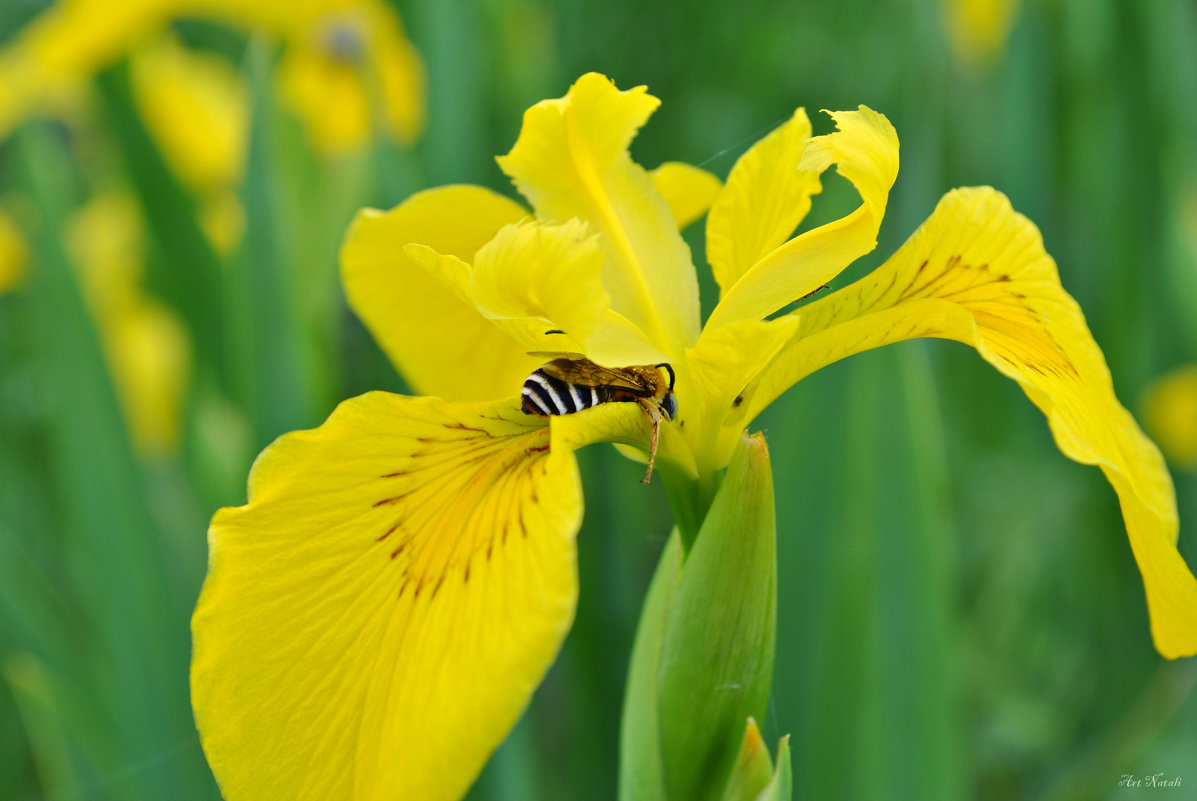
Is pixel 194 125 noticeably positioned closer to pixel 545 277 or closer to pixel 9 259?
pixel 9 259

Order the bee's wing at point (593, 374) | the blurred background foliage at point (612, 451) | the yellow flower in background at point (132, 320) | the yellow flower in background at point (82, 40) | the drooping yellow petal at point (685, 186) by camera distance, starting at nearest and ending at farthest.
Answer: the bee's wing at point (593, 374)
the drooping yellow petal at point (685, 186)
the blurred background foliage at point (612, 451)
the yellow flower in background at point (82, 40)
the yellow flower in background at point (132, 320)

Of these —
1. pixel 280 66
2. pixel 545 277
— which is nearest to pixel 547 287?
pixel 545 277

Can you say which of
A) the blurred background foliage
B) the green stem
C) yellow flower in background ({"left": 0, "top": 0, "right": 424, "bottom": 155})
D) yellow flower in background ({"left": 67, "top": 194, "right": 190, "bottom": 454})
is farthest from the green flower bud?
yellow flower in background ({"left": 67, "top": 194, "right": 190, "bottom": 454})

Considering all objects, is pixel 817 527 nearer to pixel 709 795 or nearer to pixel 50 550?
pixel 709 795

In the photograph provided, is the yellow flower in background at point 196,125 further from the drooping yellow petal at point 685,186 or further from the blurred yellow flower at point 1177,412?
the blurred yellow flower at point 1177,412

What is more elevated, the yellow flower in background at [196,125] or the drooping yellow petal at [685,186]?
the yellow flower in background at [196,125]

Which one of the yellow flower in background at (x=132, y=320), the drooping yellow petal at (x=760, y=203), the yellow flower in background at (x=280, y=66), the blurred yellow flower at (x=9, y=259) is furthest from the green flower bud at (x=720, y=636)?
the blurred yellow flower at (x=9, y=259)

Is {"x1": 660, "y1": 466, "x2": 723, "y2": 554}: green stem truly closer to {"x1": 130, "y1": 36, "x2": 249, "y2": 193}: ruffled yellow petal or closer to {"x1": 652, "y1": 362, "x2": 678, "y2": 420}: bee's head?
{"x1": 652, "y1": 362, "x2": 678, "y2": 420}: bee's head
